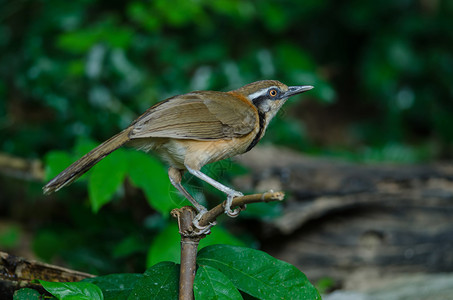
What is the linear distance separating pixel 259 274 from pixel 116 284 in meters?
0.61

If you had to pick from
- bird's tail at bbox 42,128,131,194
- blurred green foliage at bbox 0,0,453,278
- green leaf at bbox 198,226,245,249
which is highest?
blurred green foliage at bbox 0,0,453,278

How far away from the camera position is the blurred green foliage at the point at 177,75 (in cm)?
419

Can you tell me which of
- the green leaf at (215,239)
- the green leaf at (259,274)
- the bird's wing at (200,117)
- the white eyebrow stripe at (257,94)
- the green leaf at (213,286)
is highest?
the white eyebrow stripe at (257,94)

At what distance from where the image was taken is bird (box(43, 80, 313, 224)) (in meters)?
2.21

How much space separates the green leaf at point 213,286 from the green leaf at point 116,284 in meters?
0.37

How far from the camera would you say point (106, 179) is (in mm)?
2926

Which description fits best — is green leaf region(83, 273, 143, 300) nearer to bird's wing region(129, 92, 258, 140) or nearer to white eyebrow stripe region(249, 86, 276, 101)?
bird's wing region(129, 92, 258, 140)

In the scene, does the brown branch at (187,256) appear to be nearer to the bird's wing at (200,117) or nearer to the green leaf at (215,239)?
the bird's wing at (200,117)

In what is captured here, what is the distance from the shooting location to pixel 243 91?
8.08ft

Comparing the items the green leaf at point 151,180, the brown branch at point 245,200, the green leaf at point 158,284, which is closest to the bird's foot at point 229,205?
the brown branch at point 245,200

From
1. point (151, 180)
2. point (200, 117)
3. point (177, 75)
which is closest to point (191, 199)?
point (200, 117)

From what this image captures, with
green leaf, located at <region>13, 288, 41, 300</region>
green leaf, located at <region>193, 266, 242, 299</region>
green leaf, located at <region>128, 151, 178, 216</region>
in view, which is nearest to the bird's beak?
green leaf, located at <region>193, 266, 242, 299</region>

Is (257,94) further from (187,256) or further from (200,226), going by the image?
(187,256)

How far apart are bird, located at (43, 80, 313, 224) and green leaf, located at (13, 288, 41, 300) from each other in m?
0.65
